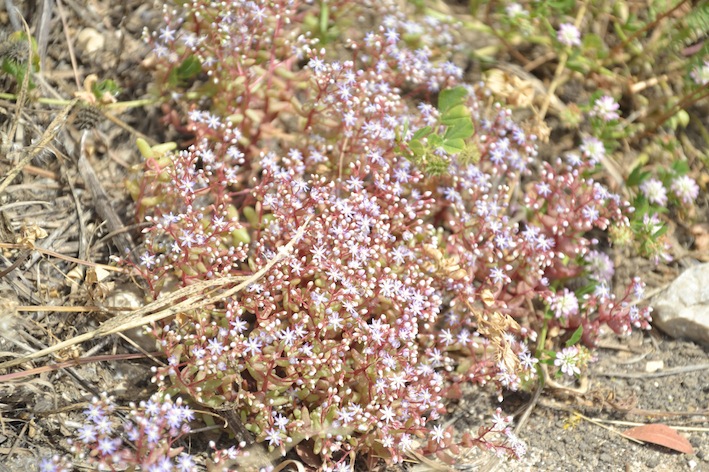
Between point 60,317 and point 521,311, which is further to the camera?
point 521,311

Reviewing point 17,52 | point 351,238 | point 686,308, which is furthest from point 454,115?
point 17,52

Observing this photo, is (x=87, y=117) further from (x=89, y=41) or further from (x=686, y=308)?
(x=686, y=308)

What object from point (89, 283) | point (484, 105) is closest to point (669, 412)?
point (484, 105)

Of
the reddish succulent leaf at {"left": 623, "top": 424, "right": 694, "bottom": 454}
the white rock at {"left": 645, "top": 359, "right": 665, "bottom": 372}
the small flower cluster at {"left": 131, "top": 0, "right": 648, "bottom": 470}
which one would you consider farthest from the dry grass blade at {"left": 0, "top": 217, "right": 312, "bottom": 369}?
the white rock at {"left": 645, "top": 359, "right": 665, "bottom": 372}

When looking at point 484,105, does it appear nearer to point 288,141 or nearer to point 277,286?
point 288,141

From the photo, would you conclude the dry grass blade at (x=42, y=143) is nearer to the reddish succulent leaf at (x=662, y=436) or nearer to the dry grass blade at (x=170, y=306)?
the dry grass blade at (x=170, y=306)

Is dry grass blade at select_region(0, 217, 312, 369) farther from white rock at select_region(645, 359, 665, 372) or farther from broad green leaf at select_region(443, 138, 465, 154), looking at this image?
white rock at select_region(645, 359, 665, 372)

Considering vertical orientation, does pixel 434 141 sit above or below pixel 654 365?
above

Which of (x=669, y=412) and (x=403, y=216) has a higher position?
(x=403, y=216)
